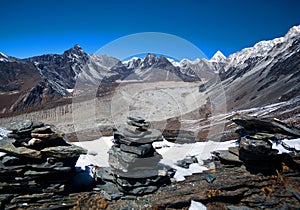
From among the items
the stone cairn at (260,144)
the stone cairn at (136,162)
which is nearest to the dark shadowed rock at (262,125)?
the stone cairn at (260,144)

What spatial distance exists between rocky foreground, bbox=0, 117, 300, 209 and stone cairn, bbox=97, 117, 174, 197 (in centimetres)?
36

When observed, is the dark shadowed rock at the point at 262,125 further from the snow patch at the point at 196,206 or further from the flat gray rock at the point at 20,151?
the flat gray rock at the point at 20,151

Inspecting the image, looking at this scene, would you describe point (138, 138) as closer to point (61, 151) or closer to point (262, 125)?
point (61, 151)

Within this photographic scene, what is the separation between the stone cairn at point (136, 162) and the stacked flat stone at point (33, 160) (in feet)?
6.51

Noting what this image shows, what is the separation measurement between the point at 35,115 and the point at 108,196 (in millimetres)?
63067

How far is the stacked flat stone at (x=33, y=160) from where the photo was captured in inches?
386

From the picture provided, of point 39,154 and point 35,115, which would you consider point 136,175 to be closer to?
point 39,154

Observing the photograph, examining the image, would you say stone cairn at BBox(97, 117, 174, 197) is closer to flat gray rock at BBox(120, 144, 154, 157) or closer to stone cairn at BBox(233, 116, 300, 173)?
flat gray rock at BBox(120, 144, 154, 157)

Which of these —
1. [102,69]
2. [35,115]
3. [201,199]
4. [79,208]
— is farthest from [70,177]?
[102,69]

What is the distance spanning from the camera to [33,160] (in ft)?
33.2

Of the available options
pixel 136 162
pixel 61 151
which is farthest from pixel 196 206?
pixel 61 151

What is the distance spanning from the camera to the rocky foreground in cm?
988

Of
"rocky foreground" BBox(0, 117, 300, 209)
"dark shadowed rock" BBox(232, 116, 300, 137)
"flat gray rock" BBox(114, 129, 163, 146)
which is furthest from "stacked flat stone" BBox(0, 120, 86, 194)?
"dark shadowed rock" BBox(232, 116, 300, 137)

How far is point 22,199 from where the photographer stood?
9.86m
